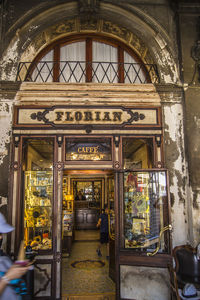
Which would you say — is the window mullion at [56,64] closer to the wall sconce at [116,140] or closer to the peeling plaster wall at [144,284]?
the wall sconce at [116,140]

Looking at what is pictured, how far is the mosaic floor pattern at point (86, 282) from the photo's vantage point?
215 inches

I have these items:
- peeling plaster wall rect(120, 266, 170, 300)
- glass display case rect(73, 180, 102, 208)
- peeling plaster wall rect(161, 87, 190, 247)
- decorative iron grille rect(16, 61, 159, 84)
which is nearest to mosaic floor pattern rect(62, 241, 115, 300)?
peeling plaster wall rect(120, 266, 170, 300)

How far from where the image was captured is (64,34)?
684 centimetres

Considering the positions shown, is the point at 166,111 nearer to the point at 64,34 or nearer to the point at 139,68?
the point at 139,68

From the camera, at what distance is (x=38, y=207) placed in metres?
5.84

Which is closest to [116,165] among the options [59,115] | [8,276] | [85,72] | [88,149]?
[88,149]

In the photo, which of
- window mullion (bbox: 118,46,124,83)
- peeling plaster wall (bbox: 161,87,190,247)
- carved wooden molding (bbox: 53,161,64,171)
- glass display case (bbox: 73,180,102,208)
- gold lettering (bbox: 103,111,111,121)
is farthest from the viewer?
glass display case (bbox: 73,180,102,208)

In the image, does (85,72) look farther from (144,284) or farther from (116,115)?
(144,284)

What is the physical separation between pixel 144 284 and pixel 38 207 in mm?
2829

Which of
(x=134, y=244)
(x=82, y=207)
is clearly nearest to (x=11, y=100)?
(x=134, y=244)

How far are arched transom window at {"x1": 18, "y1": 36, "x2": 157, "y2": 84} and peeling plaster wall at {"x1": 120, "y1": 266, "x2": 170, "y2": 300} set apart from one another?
15.1 feet

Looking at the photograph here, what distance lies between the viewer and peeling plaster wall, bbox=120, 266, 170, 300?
5.07 meters

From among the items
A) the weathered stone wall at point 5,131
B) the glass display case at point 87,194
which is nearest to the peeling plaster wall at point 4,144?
the weathered stone wall at point 5,131

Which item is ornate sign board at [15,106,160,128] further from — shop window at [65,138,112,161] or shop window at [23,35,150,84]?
shop window at [23,35,150,84]
